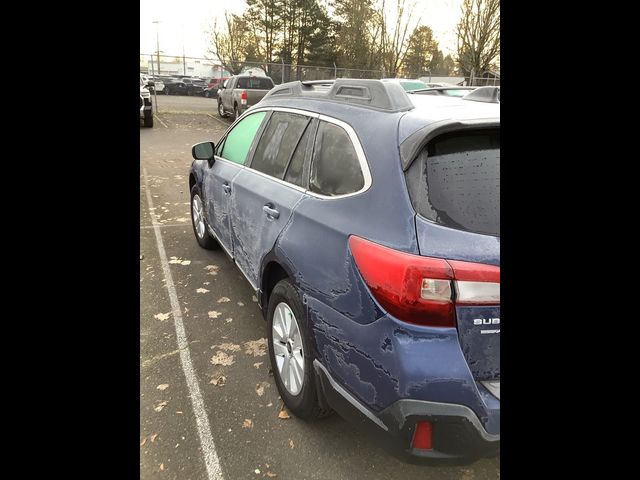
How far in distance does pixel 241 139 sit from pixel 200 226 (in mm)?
1621

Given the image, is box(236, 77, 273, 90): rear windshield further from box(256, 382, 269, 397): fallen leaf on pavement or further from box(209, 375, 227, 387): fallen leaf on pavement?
box(256, 382, 269, 397): fallen leaf on pavement

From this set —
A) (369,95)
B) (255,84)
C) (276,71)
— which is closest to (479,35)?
(276,71)

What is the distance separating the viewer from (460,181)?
1.79m

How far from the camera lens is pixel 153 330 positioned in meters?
3.50

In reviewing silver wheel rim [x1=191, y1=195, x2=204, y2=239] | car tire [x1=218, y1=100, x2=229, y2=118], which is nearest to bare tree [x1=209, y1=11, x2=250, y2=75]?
car tire [x1=218, y1=100, x2=229, y2=118]

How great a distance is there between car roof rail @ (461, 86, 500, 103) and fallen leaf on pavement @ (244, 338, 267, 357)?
219 cm

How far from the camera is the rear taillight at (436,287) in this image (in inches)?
63.6

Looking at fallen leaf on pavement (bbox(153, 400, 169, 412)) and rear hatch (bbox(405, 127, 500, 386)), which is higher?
rear hatch (bbox(405, 127, 500, 386))

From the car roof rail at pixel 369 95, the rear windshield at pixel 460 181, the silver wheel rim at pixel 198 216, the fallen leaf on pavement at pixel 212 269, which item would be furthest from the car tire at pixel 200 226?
the rear windshield at pixel 460 181

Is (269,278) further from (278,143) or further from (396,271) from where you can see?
(396,271)

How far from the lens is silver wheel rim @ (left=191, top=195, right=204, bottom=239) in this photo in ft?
16.5

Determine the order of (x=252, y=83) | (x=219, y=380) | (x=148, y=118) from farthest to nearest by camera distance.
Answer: (x=252, y=83)
(x=148, y=118)
(x=219, y=380)

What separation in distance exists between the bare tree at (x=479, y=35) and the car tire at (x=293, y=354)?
27.6 metres
